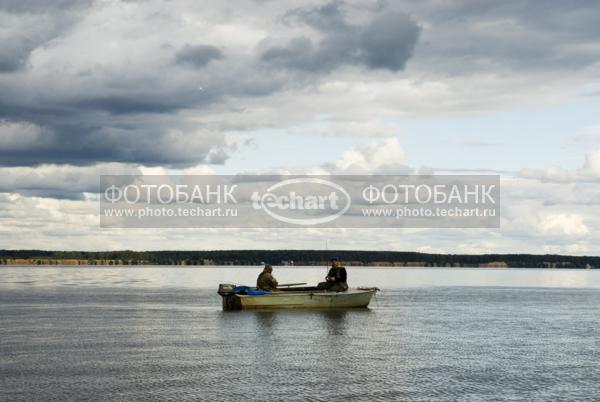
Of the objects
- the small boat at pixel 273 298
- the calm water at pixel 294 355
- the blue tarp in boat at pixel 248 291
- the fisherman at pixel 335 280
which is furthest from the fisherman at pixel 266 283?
the fisherman at pixel 335 280

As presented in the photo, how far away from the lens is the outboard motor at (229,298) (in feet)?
162

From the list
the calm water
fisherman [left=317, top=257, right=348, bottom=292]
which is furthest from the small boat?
the calm water

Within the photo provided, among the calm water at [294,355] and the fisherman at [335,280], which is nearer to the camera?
the calm water at [294,355]

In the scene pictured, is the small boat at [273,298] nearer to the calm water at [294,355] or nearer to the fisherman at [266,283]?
the fisherman at [266,283]

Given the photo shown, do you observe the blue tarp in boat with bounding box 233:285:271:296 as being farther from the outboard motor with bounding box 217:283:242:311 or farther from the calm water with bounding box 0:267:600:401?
the calm water with bounding box 0:267:600:401

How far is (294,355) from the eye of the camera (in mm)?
28828

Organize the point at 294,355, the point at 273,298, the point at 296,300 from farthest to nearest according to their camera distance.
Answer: the point at 296,300 → the point at 273,298 → the point at 294,355

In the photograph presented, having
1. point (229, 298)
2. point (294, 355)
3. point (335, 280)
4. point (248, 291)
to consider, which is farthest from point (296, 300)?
point (294, 355)

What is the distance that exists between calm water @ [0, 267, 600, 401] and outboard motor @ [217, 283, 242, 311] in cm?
143

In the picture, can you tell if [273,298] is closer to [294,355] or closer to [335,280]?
[335,280]

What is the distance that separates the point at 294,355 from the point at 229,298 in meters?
21.2

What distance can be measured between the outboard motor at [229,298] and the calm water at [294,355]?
1.43 metres

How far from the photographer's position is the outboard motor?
4938 centimetres

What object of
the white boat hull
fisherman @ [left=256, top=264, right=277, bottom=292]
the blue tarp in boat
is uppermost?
fisherman @ [left=256, top=264, right=277, bottom=292]
